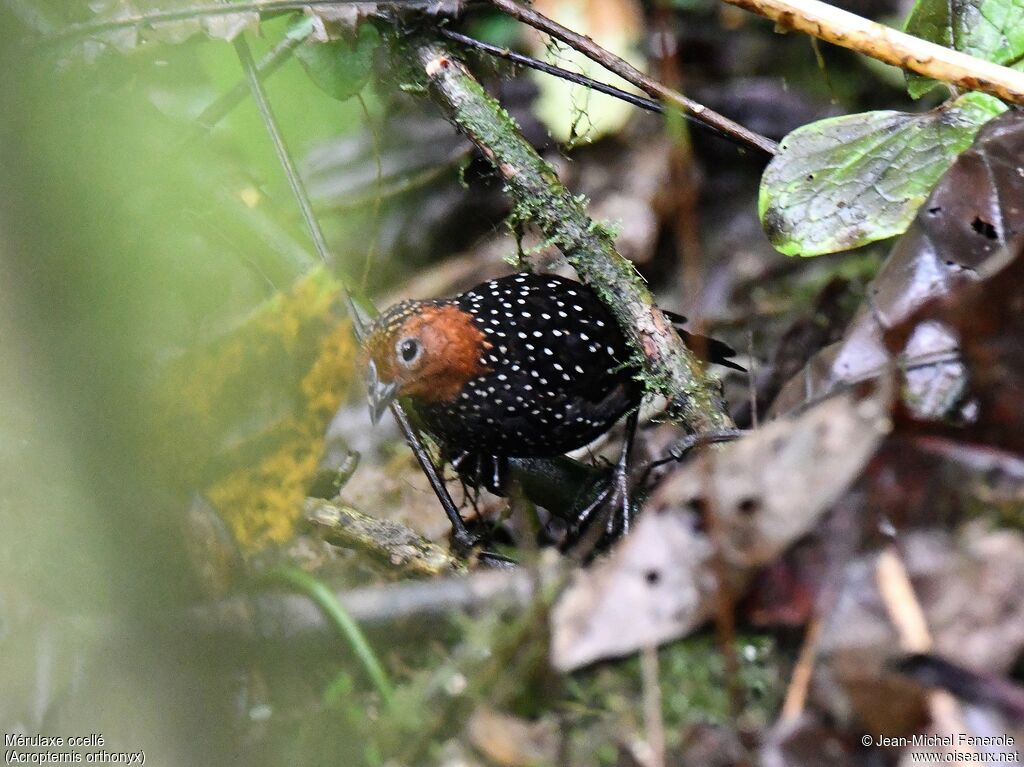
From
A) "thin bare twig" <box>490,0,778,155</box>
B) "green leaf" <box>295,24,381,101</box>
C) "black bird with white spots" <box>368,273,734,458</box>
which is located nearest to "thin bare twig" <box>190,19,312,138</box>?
"green leaf" <box>295,24,381,101</box>

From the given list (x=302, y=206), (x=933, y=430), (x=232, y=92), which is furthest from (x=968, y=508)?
(x=232, y=92)

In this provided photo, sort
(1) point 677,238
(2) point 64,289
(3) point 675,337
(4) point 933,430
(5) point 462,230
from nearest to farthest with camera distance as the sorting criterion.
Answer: (2) point 64,289 → (4) point 933,430 → (3) point 675,337 → (1) point 677,238 → (5) point 462,230

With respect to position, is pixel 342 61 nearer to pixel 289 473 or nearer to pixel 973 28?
pixel 289 473

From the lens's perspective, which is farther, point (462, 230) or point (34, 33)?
point (462, 230)

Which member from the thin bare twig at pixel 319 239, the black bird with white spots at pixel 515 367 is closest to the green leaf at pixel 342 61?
the thin bare twig at pixel 319 239

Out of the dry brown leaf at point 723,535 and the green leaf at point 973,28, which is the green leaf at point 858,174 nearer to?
the green leaf at point 973,28

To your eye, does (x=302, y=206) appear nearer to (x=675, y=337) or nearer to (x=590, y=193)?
(x=675, y=337)

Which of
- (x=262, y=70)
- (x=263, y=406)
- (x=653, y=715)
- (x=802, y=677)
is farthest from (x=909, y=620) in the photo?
(x=262, y=70)
